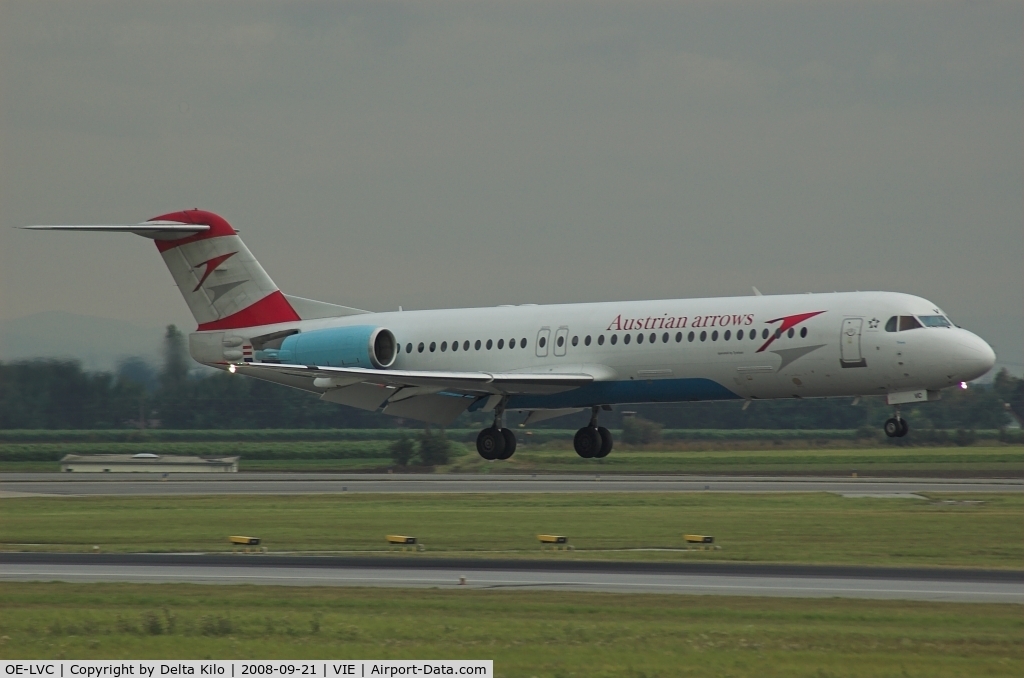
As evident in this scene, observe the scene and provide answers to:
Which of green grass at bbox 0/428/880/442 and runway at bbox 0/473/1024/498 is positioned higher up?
green grass at bbox 0/428/880/442

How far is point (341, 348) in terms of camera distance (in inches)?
1585

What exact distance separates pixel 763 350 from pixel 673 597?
54.1ft

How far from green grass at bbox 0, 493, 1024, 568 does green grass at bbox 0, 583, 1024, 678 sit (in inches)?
225

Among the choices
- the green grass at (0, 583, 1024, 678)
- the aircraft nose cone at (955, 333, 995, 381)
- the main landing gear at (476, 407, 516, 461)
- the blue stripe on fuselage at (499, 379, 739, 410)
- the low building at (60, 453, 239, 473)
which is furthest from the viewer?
the low building at (60, 453, 239, 473)

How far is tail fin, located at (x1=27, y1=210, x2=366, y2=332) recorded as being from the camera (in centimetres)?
4281

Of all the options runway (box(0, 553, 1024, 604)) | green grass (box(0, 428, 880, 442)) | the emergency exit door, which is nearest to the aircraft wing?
the emergency exit door

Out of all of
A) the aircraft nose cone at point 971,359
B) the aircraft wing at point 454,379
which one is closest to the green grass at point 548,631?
the aircraft nose cone at point 971,359

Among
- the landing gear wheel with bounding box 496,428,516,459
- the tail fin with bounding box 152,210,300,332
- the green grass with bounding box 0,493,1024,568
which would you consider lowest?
the green grass with bounding box 0,493,1024,568

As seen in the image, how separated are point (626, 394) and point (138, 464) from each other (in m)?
27.7

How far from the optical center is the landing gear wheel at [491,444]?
Answer: 39625 millimetres

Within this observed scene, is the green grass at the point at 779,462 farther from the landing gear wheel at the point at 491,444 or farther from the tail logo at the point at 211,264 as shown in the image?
the tail logo at the point at 211,264

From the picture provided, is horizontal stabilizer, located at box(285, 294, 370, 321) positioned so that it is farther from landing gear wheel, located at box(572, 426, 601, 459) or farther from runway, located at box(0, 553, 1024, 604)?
runway, located at box(0, 553, 1024, 604)

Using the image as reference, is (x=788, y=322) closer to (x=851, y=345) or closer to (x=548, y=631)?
(x=851, y=345)

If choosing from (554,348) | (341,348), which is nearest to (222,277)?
(341,348)
